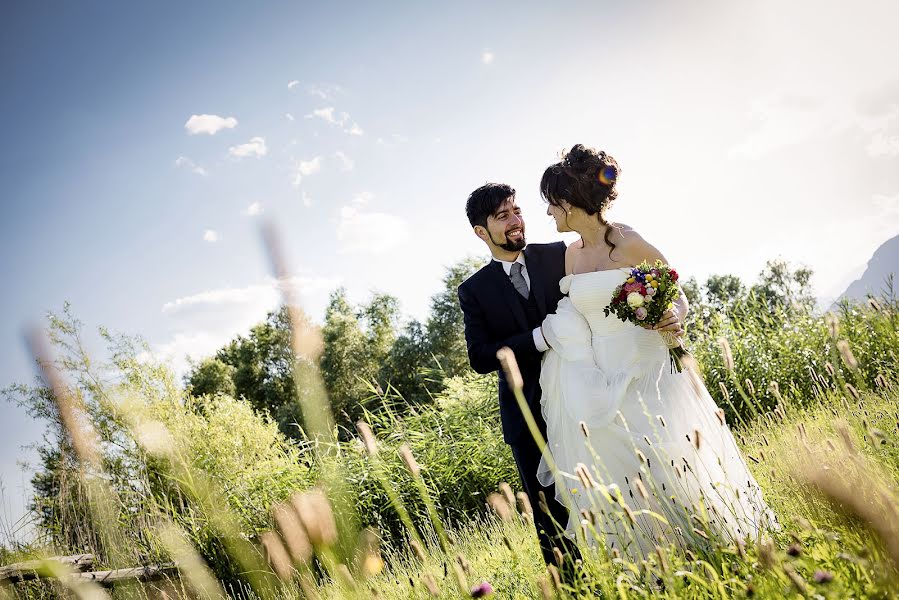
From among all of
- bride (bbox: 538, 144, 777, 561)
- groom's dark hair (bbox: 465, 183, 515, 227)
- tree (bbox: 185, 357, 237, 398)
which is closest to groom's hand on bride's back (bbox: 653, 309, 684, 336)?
bride (bbox: 538, 144, 777, 561)

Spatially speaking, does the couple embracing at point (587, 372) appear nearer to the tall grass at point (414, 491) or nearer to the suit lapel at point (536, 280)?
the suit lapel at point (536, 280)

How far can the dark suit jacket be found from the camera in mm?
3498

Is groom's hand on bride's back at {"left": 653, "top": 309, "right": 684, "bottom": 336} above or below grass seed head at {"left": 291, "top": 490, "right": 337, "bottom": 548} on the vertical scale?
above

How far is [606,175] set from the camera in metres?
3.48

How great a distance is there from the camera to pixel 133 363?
58.5ft

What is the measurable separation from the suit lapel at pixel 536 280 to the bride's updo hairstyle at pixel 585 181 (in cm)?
42

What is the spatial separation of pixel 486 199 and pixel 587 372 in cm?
139

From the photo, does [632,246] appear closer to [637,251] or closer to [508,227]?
[637,251]

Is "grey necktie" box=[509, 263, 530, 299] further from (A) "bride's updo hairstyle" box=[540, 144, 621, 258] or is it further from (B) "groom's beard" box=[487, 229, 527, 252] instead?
(A) "bride's updo hairstyle" box=[540, 144, 621, 258]

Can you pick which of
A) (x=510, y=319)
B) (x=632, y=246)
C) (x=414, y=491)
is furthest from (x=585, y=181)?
(x=414, y=491)

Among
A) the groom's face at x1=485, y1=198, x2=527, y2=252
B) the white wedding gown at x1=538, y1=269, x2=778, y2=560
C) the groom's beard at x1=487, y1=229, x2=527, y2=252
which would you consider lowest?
the white wedding gown at x1=538, y1=269, x2=778, y2=560

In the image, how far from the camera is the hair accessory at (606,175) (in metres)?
3.47

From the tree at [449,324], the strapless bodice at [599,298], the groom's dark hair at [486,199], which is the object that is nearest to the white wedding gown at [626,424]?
the strapless bodice at [599,298]

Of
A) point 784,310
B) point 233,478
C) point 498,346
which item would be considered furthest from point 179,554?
point 784,310
